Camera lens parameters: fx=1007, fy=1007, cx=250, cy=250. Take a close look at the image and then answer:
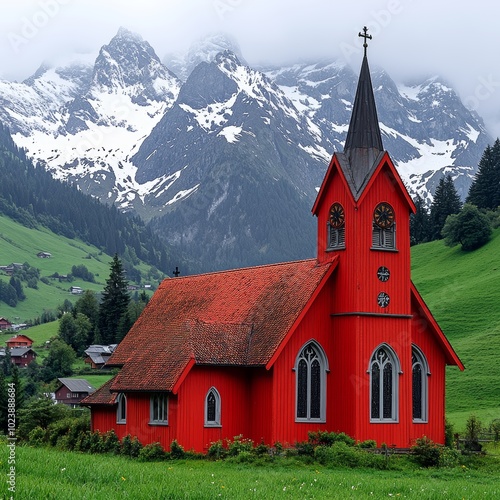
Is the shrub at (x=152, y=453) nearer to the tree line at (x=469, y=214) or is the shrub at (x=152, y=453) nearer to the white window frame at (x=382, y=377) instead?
the white window frame at (x=382, y=377)

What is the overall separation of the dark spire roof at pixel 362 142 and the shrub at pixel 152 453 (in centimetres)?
1365

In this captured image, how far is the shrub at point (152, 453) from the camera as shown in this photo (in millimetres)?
41312

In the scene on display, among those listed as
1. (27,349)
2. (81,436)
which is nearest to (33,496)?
(81,436)

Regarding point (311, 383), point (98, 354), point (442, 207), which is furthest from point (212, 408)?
point (442, 207)

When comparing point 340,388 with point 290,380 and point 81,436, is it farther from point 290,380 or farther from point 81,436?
point 81,436

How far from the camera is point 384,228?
44.2 meters

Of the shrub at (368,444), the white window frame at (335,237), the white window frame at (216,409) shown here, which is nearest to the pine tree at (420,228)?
the white window frame at (335,237)

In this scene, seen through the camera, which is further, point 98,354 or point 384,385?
point 98,354

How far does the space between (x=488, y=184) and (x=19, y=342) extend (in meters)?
83.4

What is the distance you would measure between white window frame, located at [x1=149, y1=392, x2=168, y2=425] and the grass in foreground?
949cm

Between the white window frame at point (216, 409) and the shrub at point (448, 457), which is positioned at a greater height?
the white window frame at point (216, 409)

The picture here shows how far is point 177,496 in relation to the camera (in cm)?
2300

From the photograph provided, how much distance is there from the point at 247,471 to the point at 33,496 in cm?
1455

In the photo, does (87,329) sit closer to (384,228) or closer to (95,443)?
(95,443)
